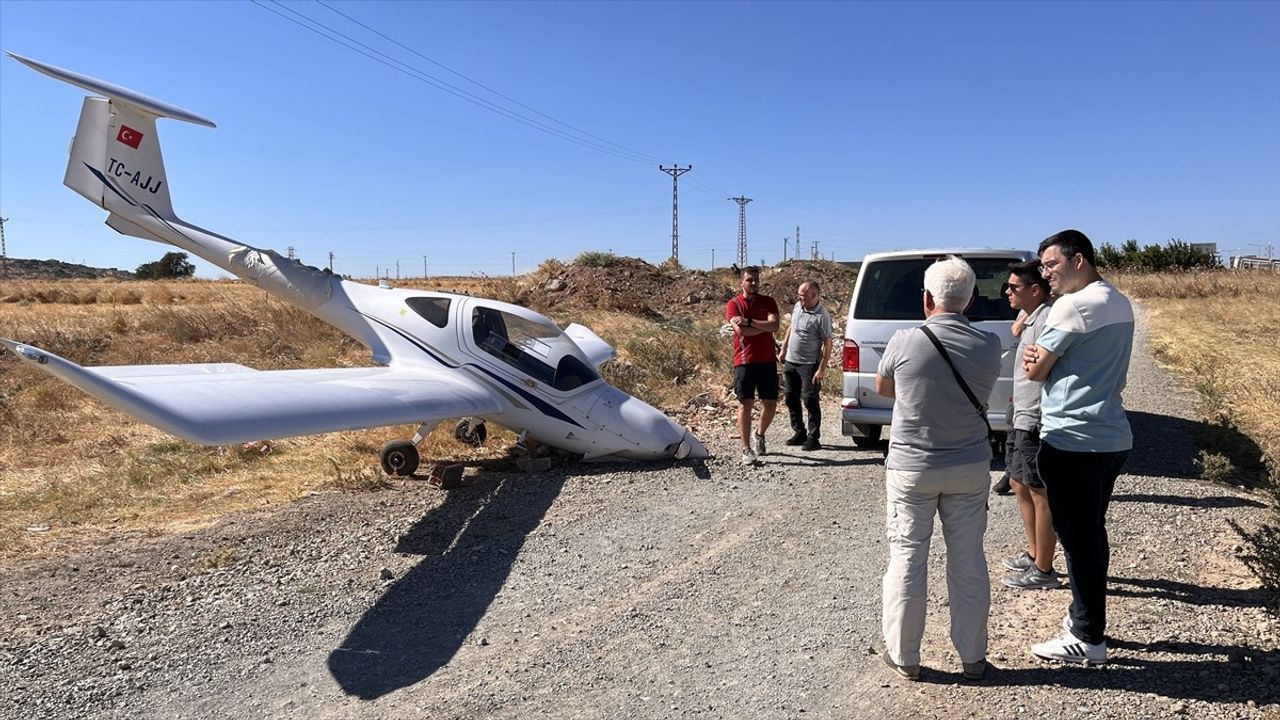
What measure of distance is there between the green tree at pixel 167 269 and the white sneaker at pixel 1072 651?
6774 centimetres

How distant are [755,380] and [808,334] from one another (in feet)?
2.69

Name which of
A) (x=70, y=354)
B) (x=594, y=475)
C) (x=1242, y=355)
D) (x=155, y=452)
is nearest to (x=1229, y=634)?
(x=594, y=475)

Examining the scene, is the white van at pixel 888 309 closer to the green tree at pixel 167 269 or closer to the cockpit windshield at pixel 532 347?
the cockpit windshield at pixel 532 347

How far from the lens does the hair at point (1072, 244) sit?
3525mm

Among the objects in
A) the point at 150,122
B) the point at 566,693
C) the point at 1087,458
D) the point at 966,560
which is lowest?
the point at 566,693

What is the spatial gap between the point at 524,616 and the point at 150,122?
11.6m

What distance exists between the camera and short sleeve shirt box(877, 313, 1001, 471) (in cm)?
328

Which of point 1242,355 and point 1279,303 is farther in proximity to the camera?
point 1279,303

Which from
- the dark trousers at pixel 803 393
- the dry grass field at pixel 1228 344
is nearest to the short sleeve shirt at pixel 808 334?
the dark trousers at pixel 803 393

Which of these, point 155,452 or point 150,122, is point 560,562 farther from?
point 150,122

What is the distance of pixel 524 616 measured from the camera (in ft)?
15.1

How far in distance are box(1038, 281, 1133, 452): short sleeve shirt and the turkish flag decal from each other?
519 inches

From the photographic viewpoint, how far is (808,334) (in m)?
7.83

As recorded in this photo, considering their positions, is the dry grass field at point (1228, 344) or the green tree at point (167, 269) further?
the green tree at point (167, 269)
